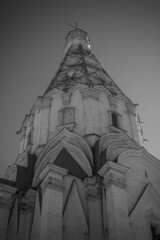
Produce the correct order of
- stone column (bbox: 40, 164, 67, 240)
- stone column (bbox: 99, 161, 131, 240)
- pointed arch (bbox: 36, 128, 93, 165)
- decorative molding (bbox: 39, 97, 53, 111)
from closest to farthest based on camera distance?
1. stone column (bbox: 40, 164, 67, 240)
2. stone column (bbox: 99, 161, 131, 240)
3. pointed arch (bbox: 36, 128, 93, 165)
4. decorative molding (bbox: 39, 97, 53, 111)

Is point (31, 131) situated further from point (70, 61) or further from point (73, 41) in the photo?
point (73, 41)

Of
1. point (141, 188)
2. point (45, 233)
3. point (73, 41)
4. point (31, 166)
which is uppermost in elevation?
point (73, 41)

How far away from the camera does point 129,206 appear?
13.6 metres

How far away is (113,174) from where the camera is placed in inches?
523

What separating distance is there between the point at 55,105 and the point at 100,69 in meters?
5.90

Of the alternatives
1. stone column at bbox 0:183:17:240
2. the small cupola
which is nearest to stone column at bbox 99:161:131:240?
stone column at bbox 0:183:17:240

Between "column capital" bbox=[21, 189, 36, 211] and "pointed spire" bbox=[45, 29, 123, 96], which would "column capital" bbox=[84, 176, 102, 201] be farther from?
"pointed spire" bbox=[45, 29, 123, 96]

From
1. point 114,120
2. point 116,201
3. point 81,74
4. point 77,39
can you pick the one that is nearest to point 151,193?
point 116,201

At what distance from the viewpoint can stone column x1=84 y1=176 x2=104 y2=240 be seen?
12.6 meters

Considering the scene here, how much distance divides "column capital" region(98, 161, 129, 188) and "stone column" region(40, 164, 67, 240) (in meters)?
1.42

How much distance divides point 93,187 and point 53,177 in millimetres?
1756

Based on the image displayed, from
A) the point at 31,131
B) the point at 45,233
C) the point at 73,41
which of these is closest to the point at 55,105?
the point at 31,131

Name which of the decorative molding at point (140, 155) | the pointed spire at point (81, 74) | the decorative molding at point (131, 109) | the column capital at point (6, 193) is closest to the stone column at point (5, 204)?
the column capital at point (6, 193)

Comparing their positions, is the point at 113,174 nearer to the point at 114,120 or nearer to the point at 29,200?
the point at 29,200
